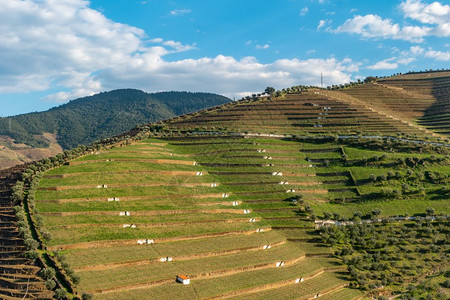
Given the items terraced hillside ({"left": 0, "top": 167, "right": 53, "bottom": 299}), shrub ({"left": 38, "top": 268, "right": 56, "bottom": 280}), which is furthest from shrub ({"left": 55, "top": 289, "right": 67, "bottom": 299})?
shrub ({"left": 38, "top": 268, "right": 56, "bottom": 280})

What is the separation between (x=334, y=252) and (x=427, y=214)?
83.7 ft

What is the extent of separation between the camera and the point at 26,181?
74.3 m

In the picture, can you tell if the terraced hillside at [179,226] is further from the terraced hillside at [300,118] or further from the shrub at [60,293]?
the terraced hillside at [300,118]

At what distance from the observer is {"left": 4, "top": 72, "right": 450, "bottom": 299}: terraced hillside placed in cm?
5369

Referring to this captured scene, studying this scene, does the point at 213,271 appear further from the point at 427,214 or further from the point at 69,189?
the point at 427,214

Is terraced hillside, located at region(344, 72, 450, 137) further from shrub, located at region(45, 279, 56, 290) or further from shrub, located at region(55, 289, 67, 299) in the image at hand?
shrub, located at region(45, 279, 56, 290)

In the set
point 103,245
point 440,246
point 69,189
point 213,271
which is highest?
point 69,189

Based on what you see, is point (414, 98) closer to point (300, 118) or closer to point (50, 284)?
point (300, 118)

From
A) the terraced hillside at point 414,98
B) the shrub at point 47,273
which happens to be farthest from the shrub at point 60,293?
the terraced hillside at point 414,98

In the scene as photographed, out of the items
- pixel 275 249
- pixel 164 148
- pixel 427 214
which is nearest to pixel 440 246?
pixel 427 214

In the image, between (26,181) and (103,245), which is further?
(26,181)

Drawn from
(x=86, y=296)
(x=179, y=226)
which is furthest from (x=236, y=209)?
(x=86, y=296)

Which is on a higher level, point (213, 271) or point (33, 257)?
point (33, 257)

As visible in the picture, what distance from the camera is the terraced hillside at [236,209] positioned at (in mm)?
53688
